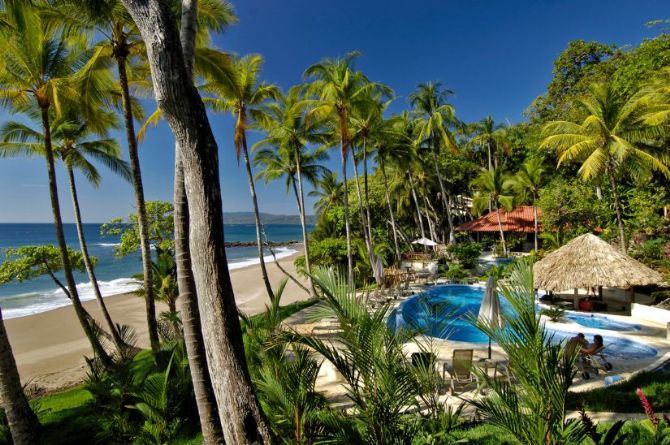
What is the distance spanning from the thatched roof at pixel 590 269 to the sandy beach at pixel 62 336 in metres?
9.76

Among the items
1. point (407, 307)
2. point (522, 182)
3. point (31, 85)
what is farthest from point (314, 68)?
point (522, 182)

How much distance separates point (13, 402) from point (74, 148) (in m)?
8.63

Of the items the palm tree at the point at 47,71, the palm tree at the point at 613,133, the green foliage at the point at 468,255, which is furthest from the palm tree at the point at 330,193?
the palm tree at the point at 47,71

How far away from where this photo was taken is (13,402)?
4.31 meters

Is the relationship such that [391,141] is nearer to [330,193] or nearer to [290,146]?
[290,146]

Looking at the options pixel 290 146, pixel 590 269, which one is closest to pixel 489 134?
pixel 290 146

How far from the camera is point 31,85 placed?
7.53 m

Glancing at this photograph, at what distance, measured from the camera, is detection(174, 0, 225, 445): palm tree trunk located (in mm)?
3025

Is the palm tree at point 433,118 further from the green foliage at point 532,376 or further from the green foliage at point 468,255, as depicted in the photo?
the green foliage at point 532,376

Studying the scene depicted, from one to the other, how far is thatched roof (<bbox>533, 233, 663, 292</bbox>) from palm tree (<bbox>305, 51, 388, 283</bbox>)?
6324 mm

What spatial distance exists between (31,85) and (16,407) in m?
7.16

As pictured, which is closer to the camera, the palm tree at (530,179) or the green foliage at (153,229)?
the green foliage at (153,229)

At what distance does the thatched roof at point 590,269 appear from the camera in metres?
8.30

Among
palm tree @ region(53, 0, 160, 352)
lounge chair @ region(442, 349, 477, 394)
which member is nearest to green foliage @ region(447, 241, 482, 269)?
lounge chair @ region(442, 349, 477, 394)
